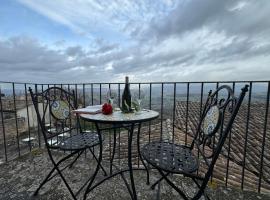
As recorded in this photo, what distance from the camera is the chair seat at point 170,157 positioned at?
1130 mm

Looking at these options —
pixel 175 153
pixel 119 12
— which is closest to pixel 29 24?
pixel 119 12

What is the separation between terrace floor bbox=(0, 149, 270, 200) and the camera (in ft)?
5.16

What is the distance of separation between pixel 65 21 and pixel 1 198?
14.1ft

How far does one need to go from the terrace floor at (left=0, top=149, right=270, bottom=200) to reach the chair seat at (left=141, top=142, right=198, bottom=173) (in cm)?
51

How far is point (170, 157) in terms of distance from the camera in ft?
4.26

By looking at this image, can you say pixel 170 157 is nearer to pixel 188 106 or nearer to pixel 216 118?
pixel 216 118

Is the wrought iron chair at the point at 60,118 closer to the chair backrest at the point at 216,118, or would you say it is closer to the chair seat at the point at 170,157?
the chair seat at the point at 170,157

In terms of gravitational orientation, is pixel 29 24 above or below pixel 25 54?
below

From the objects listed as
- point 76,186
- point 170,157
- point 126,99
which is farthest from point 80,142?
point 170,157

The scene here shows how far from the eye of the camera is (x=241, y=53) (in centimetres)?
766

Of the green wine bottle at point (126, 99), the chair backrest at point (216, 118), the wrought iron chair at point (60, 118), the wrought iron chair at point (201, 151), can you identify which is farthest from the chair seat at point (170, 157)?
the wrought iron chair at point (60, 118)

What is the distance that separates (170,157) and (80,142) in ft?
3.05

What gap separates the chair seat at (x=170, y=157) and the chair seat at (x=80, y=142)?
0.57 meters

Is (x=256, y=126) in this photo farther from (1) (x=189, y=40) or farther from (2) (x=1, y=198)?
(2) (x=1, y=198)
